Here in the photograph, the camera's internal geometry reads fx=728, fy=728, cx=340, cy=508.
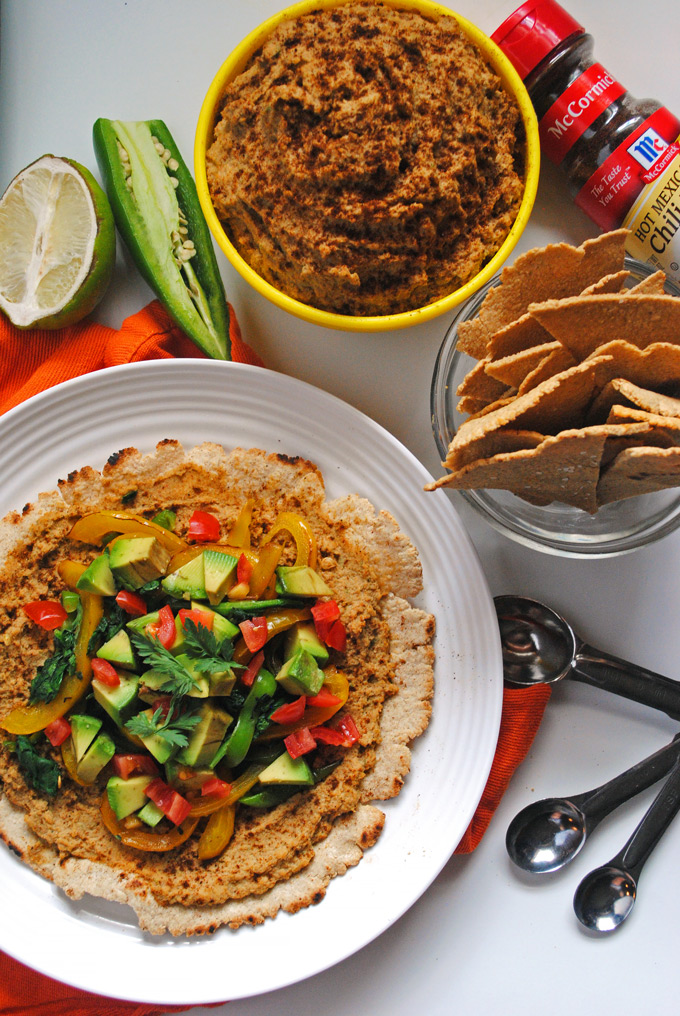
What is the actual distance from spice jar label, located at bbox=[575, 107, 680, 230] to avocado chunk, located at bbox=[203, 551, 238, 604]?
4.96 ft

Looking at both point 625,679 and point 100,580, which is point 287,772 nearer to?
point 100,580

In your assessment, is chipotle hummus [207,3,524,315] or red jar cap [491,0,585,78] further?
red jar cap [491,0,585,78]

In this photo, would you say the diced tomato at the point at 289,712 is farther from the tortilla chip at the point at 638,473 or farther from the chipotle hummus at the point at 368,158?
the chipotle hummus at the point at 368,158

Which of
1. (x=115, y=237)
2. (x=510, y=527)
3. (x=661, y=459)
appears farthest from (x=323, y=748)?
(x=115, y=237)

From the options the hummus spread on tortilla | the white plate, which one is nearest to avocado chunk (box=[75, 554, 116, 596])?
the hummus spread on tortilla

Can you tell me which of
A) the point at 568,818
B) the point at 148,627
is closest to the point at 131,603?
the point at 148,627

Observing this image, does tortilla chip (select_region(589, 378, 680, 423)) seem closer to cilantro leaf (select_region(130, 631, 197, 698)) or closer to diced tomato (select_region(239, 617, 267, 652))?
diced tomato (select_region(239, 617, 267, 652))

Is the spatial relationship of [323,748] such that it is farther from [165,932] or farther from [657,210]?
[657,210]

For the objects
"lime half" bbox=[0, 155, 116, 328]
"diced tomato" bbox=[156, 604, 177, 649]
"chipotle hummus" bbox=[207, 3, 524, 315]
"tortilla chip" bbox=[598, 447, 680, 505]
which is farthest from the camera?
"lime half" bbox=[0, 155, 116, 328]

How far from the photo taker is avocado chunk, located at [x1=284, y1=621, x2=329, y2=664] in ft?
7.01

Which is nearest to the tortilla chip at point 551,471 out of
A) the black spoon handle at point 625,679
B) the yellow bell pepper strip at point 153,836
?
the black spoon handle at point 625,679

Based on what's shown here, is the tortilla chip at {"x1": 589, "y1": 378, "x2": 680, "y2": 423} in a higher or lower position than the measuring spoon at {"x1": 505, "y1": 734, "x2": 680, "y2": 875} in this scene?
higher

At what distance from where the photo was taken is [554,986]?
2387 millimetres

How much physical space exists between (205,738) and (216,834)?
336 mm
